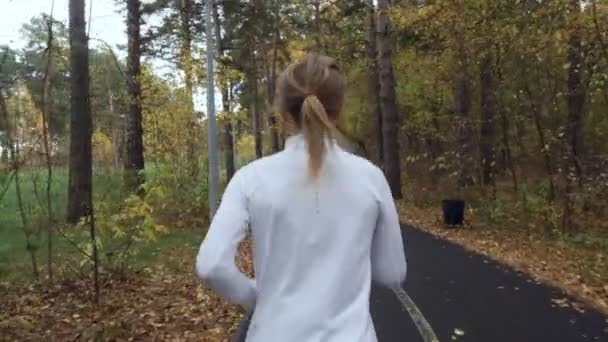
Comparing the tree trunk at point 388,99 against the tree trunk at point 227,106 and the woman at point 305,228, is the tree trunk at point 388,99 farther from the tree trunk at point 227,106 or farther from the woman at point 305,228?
the woman at point 305,228

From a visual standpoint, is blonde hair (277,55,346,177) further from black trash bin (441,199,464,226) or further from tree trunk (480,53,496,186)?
black trash bin (441,199,464,226)

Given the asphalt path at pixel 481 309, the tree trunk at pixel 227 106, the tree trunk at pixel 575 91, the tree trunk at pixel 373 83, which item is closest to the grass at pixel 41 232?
the tree trunk at pixel 227 106

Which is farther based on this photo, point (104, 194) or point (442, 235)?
point (442, 235)

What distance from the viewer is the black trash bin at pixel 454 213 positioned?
1432 cm

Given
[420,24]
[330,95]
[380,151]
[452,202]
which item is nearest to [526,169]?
[452,202]

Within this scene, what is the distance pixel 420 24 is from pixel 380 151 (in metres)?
16.1

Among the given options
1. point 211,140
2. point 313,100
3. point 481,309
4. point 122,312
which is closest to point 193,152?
point 211,140

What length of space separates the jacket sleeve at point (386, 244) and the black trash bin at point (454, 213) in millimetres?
12819

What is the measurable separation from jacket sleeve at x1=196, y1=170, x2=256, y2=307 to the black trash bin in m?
13.2

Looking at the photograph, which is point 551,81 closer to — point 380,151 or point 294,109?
point 294,109

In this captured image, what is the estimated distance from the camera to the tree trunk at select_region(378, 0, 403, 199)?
2041 centimetres

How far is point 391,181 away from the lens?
2212 centimetres

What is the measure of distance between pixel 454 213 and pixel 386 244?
42.4 feet

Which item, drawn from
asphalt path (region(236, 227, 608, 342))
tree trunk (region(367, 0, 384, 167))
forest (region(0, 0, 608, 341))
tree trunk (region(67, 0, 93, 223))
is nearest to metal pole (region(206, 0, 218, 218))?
forest (region(0, 0, 608, 341))
